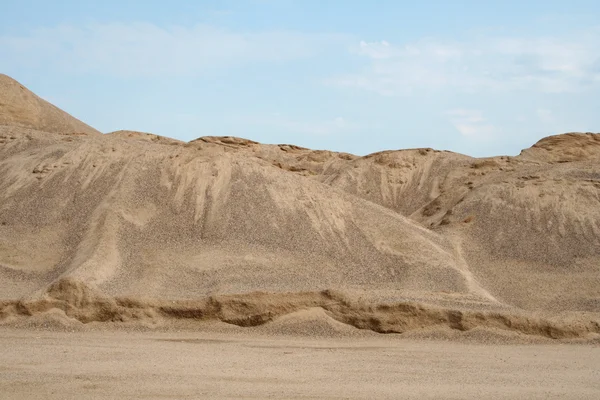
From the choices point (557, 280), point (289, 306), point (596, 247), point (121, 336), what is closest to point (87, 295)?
point (121, 336)

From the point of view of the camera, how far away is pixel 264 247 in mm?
21141

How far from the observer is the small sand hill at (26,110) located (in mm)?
40000

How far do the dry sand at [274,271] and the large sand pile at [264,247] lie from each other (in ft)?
0.18

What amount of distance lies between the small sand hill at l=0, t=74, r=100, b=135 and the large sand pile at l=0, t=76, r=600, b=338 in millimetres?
9458

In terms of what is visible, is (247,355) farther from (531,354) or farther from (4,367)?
(531,354)

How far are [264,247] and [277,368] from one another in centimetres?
757

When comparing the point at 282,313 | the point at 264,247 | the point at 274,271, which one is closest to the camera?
the point at 282,313

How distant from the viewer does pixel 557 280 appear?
77.9 ft

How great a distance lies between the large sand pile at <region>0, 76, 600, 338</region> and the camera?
710 inches

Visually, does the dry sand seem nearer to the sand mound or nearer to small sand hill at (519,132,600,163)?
the sand mound

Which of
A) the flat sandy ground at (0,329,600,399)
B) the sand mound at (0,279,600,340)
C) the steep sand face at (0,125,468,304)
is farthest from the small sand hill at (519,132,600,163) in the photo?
the flat sandy ground at (0,329,600,399)

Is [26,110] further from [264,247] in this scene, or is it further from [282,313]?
[282,313]

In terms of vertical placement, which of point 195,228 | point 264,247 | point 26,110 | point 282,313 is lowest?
point 282,313

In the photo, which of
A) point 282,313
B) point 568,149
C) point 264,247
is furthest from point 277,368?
point 568,149
